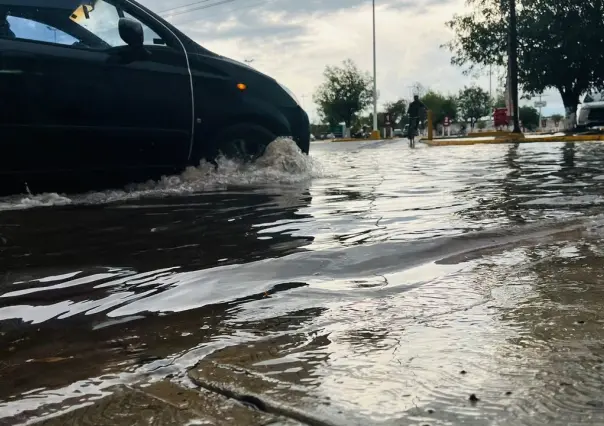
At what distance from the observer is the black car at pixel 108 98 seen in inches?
197

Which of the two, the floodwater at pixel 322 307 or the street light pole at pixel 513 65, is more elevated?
the street light pole at pixel 513 65

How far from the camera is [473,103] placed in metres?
81.0

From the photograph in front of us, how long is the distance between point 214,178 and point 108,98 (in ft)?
4.79

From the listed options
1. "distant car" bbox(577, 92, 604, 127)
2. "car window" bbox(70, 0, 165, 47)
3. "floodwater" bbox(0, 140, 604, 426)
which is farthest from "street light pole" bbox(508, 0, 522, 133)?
"car window" bbox(70, 0, 165, 47)

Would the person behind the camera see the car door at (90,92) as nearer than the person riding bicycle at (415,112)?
Yes

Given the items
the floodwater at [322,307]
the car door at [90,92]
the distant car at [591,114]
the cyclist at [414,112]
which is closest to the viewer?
the floodwater at [322,307]

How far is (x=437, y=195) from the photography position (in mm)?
5754

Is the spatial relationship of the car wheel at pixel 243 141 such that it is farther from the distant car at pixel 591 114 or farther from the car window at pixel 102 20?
the distant car at pixel 591 114

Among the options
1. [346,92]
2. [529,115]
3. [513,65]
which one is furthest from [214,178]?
[529,115]

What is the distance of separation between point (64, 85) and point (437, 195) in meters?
3.23

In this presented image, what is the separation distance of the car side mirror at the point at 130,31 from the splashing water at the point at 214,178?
4.39 ft

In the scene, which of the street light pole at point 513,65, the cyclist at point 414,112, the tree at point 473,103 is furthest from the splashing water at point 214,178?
the tree at point 473,103

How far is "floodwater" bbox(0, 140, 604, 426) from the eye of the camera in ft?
5.60

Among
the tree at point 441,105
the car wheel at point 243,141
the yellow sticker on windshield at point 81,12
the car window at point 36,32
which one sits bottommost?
the car wheel at point 243,141
